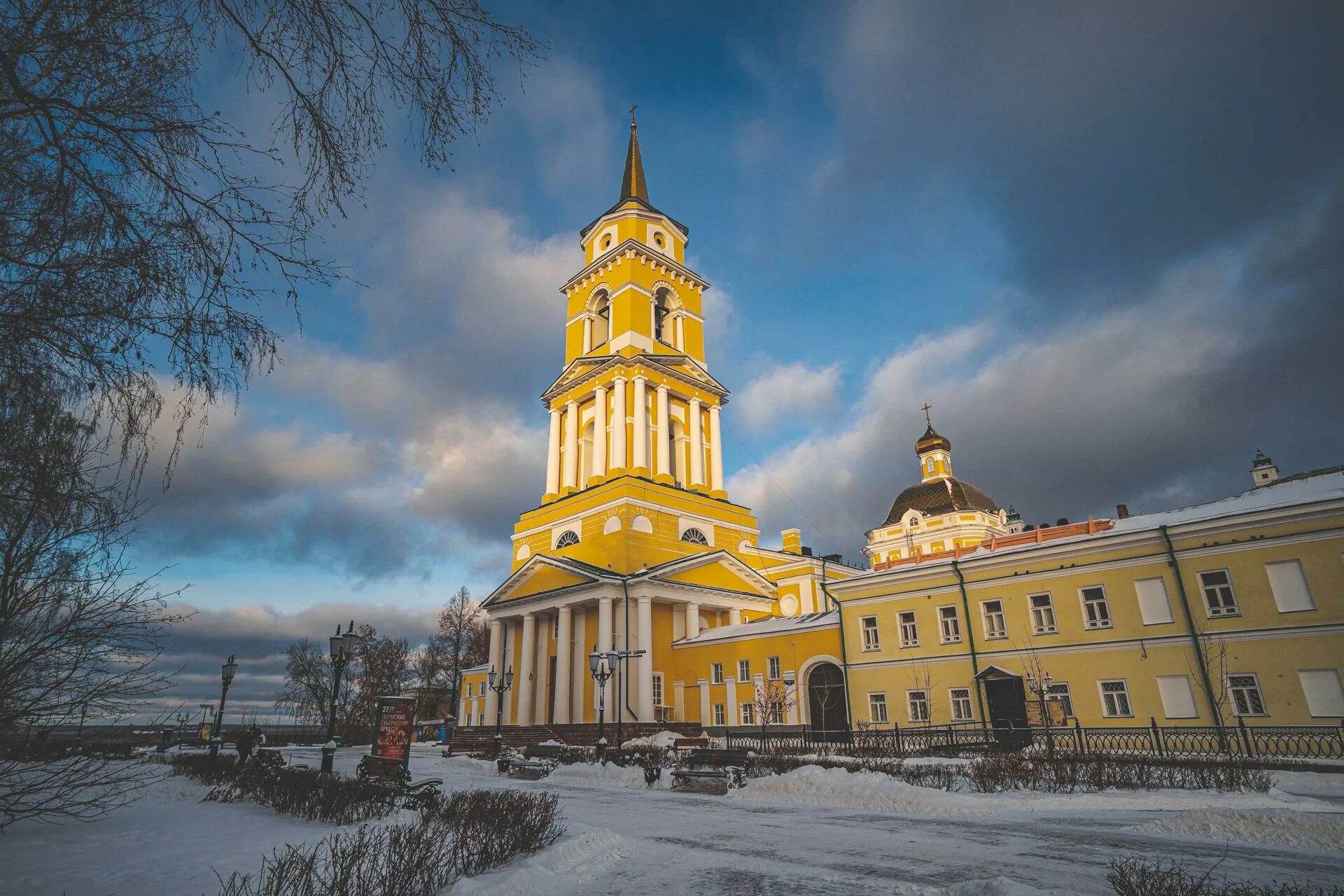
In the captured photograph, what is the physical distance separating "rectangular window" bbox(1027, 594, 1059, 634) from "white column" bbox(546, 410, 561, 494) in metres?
30.0

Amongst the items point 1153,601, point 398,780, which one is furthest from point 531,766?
point 1153,601

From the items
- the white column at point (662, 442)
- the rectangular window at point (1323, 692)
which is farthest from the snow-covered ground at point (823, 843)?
the white column at point (662, 442)

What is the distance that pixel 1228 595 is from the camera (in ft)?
64.2

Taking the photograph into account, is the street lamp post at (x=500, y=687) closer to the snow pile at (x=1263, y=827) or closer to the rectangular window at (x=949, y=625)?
the rectangular window at (x=949, y=625)

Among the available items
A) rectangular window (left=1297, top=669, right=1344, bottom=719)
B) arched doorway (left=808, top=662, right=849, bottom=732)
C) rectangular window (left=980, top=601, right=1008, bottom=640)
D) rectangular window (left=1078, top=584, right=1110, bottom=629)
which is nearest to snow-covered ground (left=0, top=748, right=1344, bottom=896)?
rectangular window (left=1297, top=669, right=1344, bottom=719)

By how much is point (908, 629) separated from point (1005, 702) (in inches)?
163

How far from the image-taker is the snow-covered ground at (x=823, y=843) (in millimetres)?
6391

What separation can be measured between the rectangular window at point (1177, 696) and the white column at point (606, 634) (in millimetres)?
21809

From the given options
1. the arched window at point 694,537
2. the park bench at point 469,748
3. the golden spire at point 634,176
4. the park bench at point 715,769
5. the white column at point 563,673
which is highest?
the golden spire at point 634,176

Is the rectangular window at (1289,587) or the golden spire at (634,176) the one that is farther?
the golden spire at (634,176)

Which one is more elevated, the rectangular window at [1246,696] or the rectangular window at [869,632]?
the rectangular window at [869,632]

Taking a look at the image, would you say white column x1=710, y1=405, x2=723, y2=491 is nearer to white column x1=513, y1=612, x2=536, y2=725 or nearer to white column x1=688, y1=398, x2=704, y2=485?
white column x1=688, y1=398, x2=704, y2=485

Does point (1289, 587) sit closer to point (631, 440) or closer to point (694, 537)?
point (694, 537)

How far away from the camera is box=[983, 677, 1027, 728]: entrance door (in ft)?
72.4
